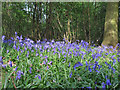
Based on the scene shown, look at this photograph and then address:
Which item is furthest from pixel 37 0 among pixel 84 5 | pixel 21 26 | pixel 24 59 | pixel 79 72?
pixel 79 72

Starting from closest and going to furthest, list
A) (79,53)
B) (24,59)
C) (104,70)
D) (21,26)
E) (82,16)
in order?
1. (104,70)
2. (24,59)
3. (79,53)
4. (21,26)
5. (82,16)

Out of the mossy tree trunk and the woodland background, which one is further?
the mossy tree trunk

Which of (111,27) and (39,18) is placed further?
(111,27)

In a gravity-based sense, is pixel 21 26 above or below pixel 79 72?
above

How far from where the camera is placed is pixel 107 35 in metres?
7.10

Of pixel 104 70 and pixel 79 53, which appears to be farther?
pixel 79 53

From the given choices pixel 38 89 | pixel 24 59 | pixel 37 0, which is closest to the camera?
pixel 38 89

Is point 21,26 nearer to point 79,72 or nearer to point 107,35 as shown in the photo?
point 107,35

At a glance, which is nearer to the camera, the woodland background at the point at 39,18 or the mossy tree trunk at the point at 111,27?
the woodland background at the point at 39,18

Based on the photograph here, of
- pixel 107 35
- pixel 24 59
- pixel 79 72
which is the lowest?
pixel 79 72

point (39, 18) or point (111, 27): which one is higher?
point (39, 18)

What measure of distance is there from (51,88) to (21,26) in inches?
208

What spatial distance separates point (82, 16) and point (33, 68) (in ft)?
23.0

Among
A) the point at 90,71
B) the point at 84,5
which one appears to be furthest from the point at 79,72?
the point at 84,5
